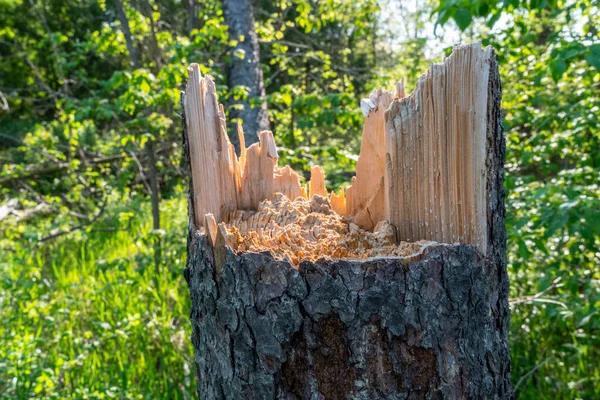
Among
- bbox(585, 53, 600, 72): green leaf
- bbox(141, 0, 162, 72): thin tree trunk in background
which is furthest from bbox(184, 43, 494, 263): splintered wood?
Result: bbox(141, 0, 162, 72): thin tree trunk in background

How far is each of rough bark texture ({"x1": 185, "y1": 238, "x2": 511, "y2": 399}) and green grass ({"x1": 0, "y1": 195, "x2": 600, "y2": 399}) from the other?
5.73 ft

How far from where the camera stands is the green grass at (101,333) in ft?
9.45

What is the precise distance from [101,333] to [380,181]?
2467 millimetres

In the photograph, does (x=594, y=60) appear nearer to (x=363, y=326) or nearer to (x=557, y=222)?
(x=557, y=222)

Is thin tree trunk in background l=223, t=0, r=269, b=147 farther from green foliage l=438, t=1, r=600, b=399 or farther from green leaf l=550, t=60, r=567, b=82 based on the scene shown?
green leaf l=550, t=60, r=567, b=82

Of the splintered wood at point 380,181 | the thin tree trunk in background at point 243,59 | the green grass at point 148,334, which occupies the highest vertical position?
the thin tree trunk in background at point 243,59

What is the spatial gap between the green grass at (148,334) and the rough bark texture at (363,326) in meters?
1.75

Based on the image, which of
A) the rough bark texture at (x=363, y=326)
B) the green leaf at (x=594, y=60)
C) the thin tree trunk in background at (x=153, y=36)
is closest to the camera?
the rough bark texture at (x=363, y=326)

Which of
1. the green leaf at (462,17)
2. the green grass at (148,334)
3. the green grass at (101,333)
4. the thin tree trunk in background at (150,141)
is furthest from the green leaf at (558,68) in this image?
the thin tree trunk in background at (150,141)

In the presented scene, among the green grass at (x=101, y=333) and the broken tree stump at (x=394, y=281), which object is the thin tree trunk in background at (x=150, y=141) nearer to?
the green grass at (x=101, y=333)

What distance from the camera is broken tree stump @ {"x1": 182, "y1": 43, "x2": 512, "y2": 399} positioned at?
1154 mm

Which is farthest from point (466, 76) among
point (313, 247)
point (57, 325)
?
point (57, 325)

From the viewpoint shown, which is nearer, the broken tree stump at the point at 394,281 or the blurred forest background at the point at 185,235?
the broken tree stump at the point at 394,281

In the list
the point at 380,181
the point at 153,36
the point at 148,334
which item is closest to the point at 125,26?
the point at 153,36
